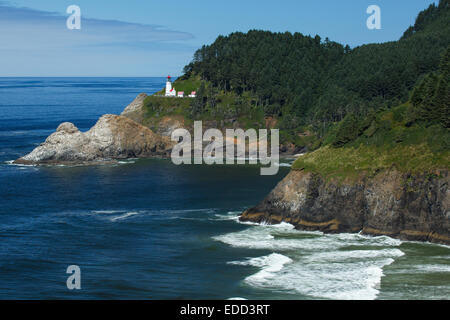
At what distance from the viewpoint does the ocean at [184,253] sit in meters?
56.7

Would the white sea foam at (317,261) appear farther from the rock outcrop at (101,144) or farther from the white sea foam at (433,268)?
the rock outcrop at (101,144)

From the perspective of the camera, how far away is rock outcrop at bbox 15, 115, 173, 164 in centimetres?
14325

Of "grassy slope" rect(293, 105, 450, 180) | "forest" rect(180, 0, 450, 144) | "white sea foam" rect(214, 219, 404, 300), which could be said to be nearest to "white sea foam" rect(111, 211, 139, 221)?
"white sea foam" rect(214, 219, 404, 300)

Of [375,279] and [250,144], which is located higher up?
[250,144]

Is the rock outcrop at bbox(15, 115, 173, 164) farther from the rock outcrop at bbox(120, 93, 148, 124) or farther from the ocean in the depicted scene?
the ocean

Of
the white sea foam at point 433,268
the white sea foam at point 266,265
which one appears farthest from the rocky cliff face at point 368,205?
the white sea foam at point 266,265

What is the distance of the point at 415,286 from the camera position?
5659 centimetres

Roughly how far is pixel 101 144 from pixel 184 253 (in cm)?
8870

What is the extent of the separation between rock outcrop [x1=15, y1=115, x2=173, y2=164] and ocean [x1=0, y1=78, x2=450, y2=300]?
103ft

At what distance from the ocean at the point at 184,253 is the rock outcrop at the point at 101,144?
31429mm

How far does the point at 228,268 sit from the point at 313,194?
71.2ft

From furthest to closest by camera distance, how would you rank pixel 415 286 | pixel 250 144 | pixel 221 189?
pixel 250 144 → pixel 221 189 → pixel 415 286
